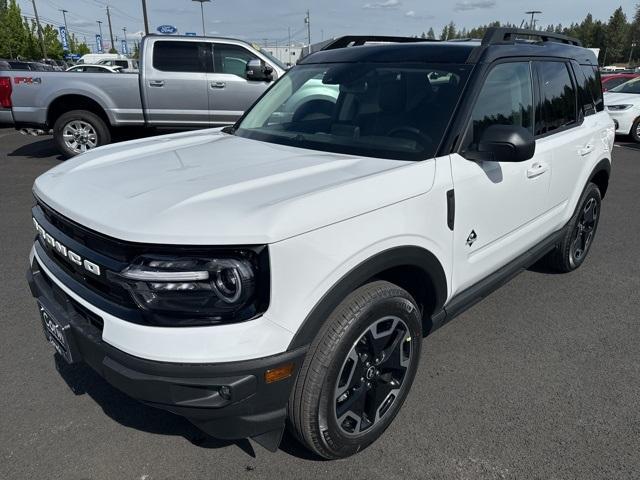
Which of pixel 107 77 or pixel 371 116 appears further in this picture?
pixel 107 77

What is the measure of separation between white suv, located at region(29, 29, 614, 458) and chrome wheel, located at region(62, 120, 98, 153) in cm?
602

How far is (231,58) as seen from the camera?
29.0 ft

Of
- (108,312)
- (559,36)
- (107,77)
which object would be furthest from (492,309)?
(107,77)

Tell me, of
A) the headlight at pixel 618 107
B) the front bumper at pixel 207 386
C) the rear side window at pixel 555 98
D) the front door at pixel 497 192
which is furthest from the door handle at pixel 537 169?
the headlight at pixel 618 107

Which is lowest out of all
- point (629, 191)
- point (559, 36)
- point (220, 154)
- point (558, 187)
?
point (629, 191)

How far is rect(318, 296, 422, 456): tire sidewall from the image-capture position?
78.1 inches

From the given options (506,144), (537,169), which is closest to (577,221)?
(537,169)

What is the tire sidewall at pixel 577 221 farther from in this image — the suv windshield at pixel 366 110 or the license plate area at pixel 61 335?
the license plate area at pixel 61 335

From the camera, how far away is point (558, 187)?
3.54 m

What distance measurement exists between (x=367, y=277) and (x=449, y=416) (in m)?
1.05

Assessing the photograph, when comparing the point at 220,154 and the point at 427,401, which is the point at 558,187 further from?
the point at 220,154

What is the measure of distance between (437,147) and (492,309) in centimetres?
176

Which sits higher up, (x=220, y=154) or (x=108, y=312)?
(x=220, y=154)

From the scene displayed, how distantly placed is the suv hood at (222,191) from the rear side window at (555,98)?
4.92 ft
